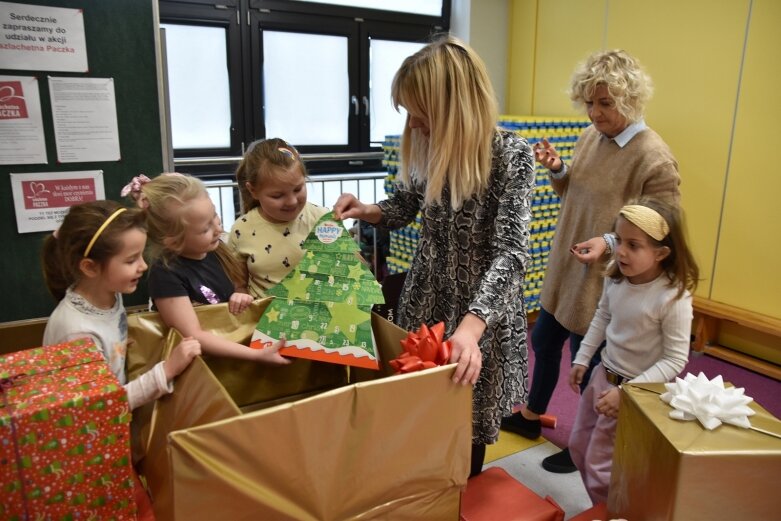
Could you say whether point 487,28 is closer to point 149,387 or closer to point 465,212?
point 465,212

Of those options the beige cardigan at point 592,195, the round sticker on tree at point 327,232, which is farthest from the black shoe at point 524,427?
the round sticker on tree at point 327,232

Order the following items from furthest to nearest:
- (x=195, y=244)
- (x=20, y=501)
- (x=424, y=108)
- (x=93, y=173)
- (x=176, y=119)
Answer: (x=176, y=119) < (x=93, y=173) < (x=195, y=244) < (x=424, y=108) < (x=20, y=501)

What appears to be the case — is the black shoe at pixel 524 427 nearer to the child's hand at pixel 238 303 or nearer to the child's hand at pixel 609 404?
the child's hand at pixel 609 404

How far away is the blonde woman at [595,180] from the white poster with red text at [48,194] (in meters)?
1.57

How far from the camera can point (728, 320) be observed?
3.58 metres

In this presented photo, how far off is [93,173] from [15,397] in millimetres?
1206

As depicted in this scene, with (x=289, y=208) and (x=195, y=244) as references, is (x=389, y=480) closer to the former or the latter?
(x=195, y=244)

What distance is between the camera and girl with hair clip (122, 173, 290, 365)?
1315 millimetres

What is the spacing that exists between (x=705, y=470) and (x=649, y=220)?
2.81 feet

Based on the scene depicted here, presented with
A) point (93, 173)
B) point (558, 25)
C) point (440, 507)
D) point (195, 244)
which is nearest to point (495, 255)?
point (440, 507)

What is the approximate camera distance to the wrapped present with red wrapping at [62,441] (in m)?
0.80

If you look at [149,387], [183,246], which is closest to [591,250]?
[183,246]

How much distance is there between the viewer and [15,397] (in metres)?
0.82

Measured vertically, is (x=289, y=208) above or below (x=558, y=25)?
below
